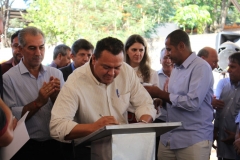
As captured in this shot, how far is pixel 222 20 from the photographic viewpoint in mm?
13828

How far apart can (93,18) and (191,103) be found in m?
9.03

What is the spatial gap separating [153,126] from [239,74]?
228 cm

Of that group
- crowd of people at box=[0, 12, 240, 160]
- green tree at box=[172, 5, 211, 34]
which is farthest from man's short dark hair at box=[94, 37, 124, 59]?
green tree at box=[172, 5, 211, 34]

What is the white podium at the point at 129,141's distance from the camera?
205 centimetres

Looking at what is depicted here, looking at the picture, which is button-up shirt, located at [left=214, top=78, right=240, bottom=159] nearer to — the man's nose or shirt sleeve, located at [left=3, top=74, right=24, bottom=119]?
the man's nose

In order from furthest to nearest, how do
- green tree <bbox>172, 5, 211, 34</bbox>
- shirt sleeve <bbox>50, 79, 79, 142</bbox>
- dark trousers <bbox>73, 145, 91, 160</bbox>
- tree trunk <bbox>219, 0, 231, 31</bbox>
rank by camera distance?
tree trunk <bbox>219, 0, 231, 31</bbox> < green tree <bbox>172, 5, 211, 34</bbox> < dark trousers <bbox>73, 145, 91, 160</bbox> < shirt sleeve <bbox>50, 79, 79, 142</bbox>

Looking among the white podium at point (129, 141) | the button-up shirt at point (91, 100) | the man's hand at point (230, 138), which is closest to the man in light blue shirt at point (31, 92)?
the button-up shirt at point (91, 100)

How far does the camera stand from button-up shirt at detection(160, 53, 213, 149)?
3.22 m

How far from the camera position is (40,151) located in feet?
10.1

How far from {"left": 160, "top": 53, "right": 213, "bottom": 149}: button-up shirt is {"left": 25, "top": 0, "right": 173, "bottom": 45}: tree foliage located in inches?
330

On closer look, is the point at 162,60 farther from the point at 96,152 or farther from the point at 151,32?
the point at 151,32

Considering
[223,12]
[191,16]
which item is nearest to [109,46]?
[191,16]

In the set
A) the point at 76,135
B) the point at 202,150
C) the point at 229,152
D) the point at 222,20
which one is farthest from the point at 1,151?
the point at 222,20

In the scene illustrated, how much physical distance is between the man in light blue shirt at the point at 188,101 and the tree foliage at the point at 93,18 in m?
8.35
